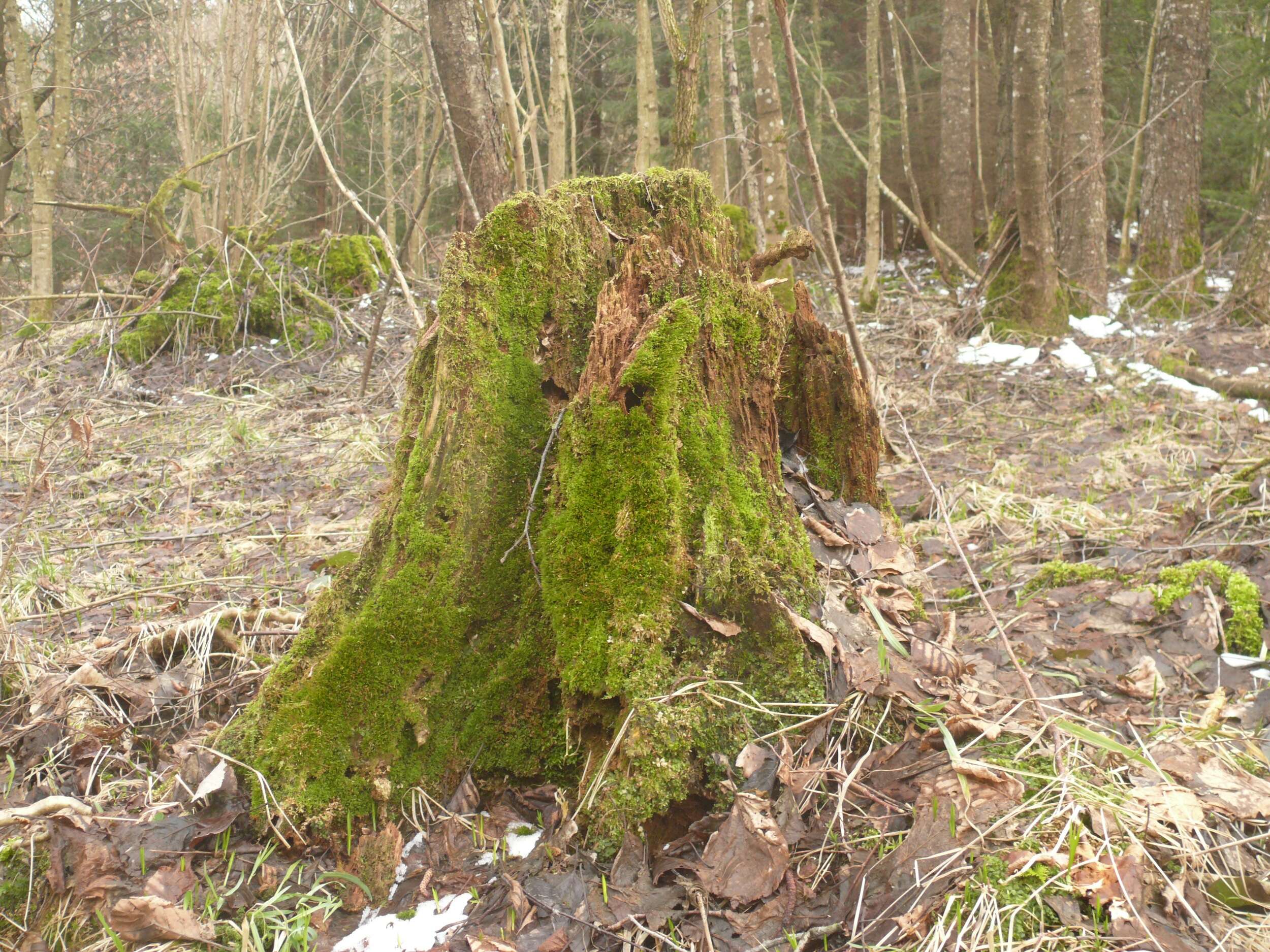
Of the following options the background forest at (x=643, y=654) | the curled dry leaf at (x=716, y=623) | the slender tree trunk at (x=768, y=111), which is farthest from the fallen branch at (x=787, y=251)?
the slender tree trunk at (x=768, y=111)

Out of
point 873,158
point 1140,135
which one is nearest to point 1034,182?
point 873,158

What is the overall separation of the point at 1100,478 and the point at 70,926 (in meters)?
5.28

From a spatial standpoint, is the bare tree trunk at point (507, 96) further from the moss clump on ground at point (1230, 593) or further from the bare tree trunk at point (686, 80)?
the moss clump on ground at point (1230, 593)

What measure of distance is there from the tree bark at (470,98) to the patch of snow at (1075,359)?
538cm

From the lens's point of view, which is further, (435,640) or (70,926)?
(435,640)

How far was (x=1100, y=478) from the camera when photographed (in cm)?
501

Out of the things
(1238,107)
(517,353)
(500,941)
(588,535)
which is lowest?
(500,941)

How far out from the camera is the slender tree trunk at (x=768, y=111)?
812 centimetres

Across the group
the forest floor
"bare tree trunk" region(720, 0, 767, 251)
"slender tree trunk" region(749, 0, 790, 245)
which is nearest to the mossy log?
the forest floor

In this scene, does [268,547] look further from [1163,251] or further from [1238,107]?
[1238,107]

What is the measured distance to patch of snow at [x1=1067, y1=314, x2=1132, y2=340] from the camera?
8547 mm

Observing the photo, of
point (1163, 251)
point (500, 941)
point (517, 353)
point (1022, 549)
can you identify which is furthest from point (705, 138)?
point (500, 941)

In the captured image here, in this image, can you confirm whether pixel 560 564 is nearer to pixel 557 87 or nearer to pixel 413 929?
pixel 413 929

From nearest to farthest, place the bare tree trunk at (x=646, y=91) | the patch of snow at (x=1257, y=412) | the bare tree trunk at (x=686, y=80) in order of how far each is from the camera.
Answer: the patch of snow at (x=1257, y=412) → the bare tree trunk at (x=686, y=80) → the bare tree trunk at (x=646, y=91)
